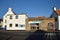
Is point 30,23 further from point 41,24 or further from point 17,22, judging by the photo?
point 17,22

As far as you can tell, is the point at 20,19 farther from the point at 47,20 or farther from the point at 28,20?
the point at 47,20

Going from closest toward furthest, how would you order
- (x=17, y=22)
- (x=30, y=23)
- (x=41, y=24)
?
(x=41, y=24) < (x=30, y=23) < (x=17, y=22)

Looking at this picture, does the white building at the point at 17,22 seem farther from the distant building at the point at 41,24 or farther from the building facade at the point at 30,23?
the distant building at the point at 41,24

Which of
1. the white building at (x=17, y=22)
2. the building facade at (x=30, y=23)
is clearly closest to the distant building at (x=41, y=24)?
the building facade at (x=30, y=23)

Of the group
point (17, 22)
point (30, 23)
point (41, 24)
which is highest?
point (17, 22)

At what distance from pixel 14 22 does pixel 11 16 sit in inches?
126

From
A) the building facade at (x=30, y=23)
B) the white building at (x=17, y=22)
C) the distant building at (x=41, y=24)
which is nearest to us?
the distant building at (x=41, y=24)

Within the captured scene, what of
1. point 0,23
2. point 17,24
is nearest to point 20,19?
point 17,24

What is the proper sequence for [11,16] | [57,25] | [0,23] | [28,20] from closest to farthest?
1. [57,25]
2. [28,20]
3. [11,16]
4. [0,23]

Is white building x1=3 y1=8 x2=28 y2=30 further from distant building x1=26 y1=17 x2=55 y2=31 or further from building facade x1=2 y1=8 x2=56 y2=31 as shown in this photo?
distant building x1=26 y1=17 x2=55 y2=31

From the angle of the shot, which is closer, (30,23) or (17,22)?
(30,23)

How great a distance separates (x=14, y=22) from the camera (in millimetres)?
57812

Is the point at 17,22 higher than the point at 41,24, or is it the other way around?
the point at 17,22

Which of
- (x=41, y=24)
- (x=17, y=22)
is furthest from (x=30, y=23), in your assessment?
(x=17, y=22)
